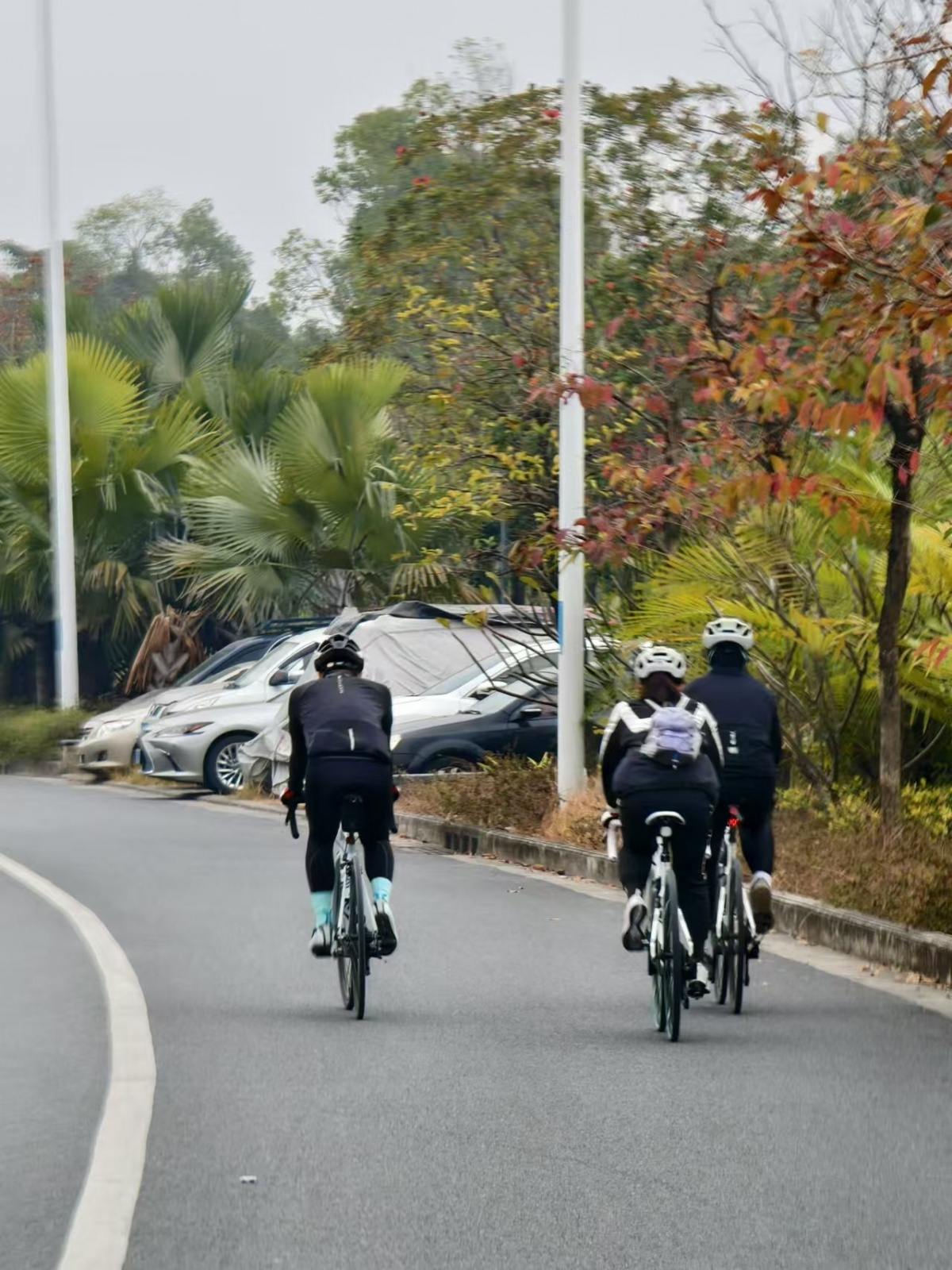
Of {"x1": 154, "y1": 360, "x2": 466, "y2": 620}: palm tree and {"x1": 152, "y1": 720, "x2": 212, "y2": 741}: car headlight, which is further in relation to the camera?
{"x1": 154, "y1": 360, "x2": 466, "y2": 620}: palm tree

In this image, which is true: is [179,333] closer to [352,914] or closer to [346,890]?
[346,890]

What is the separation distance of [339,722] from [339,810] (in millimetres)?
408

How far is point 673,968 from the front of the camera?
28.7ft

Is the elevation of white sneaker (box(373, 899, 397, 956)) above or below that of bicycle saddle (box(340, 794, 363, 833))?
below

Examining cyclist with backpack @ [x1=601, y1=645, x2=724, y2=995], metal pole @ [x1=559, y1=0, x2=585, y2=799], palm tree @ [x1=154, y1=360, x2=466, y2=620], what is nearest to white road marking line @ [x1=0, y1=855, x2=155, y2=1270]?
cyclist with backpack @ [x1=601, y1=645, x2=724, y2=995]

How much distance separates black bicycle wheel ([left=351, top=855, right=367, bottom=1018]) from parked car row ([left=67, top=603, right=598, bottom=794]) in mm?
8578

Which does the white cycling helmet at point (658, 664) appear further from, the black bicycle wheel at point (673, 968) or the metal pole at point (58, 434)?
the metal pole at point (58, 434)

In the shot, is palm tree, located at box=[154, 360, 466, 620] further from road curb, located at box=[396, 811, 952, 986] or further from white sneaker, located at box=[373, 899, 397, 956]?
white sneaker, located at box=[373, 899, 397, 956]

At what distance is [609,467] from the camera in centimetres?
1526

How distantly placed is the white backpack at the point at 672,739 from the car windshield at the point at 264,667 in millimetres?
15630

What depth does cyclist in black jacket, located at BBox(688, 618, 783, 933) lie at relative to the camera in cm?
999

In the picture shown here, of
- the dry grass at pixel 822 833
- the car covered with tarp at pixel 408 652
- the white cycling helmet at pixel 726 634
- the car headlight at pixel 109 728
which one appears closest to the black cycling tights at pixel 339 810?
the white cycling helmet at pixel 726 634

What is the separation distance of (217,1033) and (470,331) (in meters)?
13.3

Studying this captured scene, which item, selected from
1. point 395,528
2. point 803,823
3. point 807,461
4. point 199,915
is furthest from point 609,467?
point 395,528
